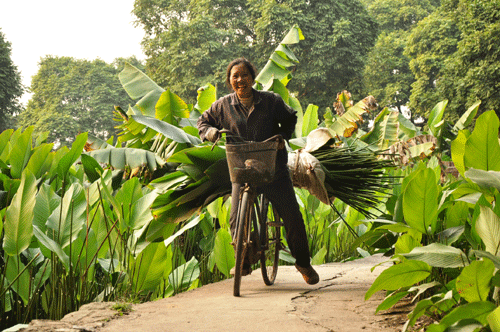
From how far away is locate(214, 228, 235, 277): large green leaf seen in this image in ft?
12.2

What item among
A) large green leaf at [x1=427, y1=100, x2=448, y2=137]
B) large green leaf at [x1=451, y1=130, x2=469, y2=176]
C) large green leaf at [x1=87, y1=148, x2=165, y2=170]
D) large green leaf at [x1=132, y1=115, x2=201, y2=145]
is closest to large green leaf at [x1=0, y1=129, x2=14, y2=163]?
large green leaf at [x1=87, y1=148, x2=165, y2=170]

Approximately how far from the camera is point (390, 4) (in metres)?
35.2

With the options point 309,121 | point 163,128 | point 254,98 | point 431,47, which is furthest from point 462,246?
point 431,47

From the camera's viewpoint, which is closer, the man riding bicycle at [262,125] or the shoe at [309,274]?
the man riding bicycle at [262,125]

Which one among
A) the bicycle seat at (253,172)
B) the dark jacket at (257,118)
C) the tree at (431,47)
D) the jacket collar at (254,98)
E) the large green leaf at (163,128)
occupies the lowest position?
the bicycle seat at (253,172)

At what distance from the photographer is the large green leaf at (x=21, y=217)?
261 cm

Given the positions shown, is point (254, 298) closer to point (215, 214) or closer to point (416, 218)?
point (416, 218)

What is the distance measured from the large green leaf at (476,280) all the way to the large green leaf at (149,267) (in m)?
1.89

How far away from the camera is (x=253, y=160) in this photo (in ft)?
10.3

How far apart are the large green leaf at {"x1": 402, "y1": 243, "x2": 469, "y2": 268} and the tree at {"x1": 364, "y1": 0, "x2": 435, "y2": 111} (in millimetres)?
25961

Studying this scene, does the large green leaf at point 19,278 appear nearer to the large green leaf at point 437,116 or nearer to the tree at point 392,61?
the large green leaf at point 437,116

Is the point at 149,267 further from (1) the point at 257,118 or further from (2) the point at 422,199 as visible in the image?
(2) the point at 422,199

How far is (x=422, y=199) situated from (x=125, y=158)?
3113mm

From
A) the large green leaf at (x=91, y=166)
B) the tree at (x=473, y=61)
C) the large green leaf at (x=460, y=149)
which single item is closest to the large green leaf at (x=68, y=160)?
the large green leaf at (x=91, y=166)
